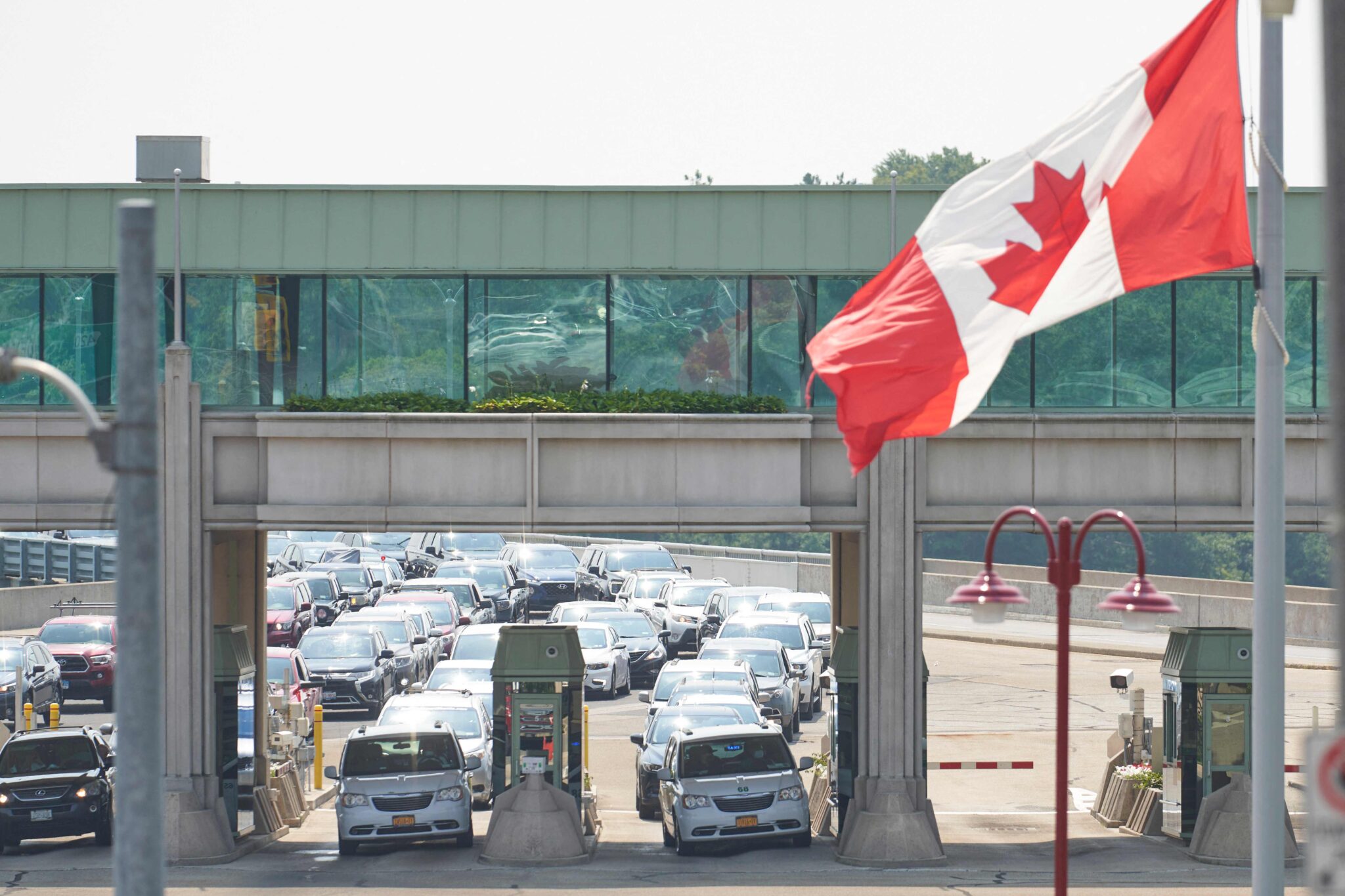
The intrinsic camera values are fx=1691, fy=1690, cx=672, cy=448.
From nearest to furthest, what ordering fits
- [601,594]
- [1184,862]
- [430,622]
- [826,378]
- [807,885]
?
A: [826,378] < [807,885] < [1184,862] < [430,622] < [601,594]

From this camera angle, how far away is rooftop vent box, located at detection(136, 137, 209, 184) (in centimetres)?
2181

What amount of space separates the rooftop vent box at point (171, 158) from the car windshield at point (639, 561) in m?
29.7

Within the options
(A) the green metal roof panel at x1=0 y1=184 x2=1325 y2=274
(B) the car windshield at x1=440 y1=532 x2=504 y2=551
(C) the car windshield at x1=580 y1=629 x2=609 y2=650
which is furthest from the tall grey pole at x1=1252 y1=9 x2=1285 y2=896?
(B) the car windshield at x1=440 y1=532 x2=504 y2=551

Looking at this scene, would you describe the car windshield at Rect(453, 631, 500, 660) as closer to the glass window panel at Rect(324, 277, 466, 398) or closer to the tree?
the glass window panel at Rect(324, 277, 466, 398)

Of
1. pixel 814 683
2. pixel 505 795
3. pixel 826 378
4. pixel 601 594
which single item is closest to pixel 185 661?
pixel 505 795

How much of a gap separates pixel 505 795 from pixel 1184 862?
846 cm

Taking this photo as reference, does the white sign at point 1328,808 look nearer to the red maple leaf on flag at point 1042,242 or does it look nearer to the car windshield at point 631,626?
the red maple leaf on flag at point 1042,242

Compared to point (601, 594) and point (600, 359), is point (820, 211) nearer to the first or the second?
point (600, 359)

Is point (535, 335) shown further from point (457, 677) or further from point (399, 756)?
point (457, 677)

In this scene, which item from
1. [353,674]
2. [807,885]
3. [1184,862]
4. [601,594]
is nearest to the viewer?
[807,885]

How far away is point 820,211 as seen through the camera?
21375 mm

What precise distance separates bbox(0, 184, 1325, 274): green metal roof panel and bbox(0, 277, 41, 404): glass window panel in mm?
894

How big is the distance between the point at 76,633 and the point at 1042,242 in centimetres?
2701

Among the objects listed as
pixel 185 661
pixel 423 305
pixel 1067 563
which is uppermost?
pixel 423 305
